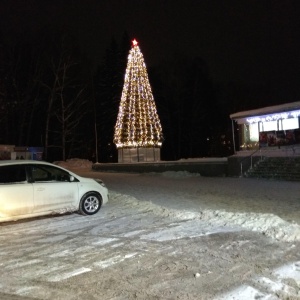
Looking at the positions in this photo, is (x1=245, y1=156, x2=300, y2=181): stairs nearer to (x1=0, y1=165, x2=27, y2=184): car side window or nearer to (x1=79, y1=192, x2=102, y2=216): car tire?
(x1=79, y1=192, x2=102, y2=216): car tire

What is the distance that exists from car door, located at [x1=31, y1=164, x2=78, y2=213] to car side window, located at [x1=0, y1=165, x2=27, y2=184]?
0.84 feet

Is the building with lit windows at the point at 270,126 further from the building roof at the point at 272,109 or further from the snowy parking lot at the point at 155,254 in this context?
the snowy parking lot at the point at 155,254

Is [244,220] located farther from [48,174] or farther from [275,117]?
[275,117]

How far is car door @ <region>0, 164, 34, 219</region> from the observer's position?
9.55 metres

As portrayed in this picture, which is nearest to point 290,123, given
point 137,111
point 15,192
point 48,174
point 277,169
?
point 277,169

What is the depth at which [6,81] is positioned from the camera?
146 feet

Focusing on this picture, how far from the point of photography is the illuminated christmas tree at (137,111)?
35.8m

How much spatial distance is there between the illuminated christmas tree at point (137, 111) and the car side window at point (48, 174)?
25.1 m

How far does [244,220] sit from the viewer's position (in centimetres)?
961

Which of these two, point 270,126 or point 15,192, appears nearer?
point 15,192

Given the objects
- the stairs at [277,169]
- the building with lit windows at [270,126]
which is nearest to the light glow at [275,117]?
the building with lit windows at [270,126]

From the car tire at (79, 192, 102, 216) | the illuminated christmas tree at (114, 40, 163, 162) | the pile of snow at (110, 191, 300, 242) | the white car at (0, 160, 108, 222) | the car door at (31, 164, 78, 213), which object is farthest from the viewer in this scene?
the illuminated christmas tree at (114, 40, 163, 162)

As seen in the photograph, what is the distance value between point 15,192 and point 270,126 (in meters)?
23.5

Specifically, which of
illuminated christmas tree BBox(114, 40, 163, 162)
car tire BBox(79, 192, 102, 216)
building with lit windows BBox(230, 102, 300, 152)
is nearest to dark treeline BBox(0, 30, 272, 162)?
illuminated christmas tree BBox(114, 40, 163, 162)
